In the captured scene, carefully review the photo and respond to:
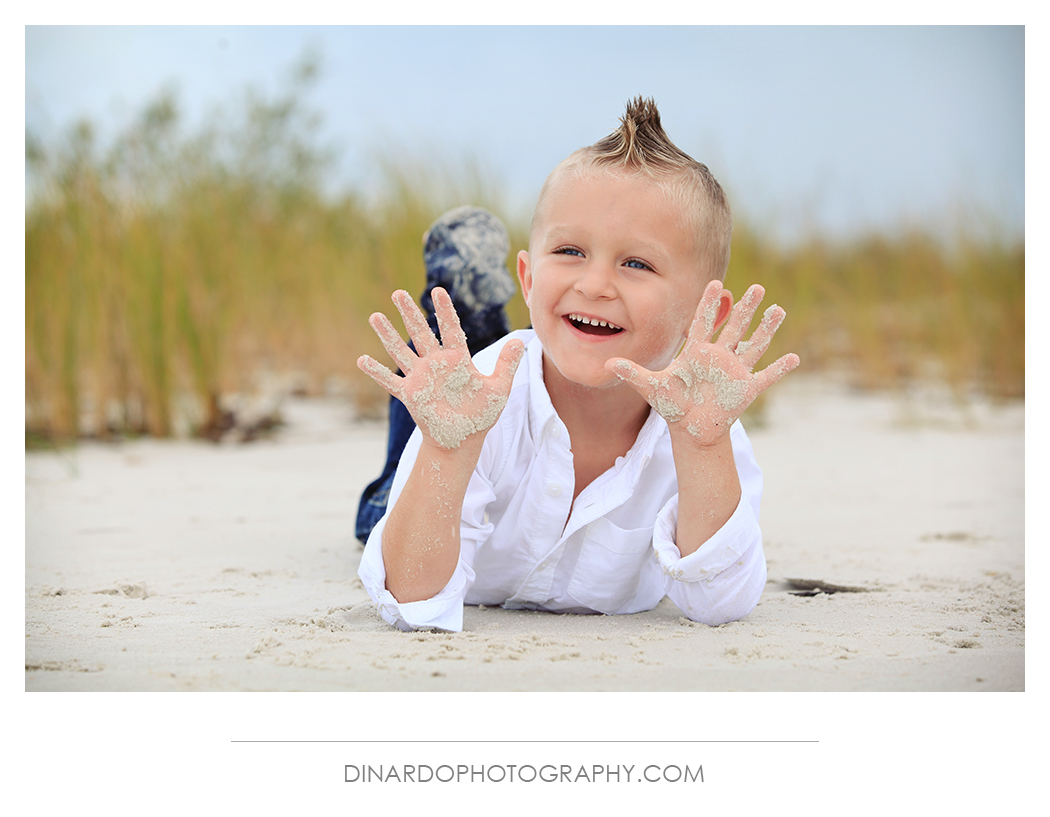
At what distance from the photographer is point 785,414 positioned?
5.29 meters

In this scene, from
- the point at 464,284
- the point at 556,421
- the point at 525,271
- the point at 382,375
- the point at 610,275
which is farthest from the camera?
the point at 464,284

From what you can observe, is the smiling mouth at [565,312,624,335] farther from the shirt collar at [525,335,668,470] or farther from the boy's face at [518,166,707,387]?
the shirt collar at [525,335,668,470]

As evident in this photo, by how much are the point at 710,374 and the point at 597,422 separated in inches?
14.6

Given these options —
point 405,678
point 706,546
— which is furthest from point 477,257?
point 405,678

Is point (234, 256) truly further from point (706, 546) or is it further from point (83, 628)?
point (706, 546)

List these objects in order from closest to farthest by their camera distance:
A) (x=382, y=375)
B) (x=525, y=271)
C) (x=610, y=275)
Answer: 1. (x=382, y=375)
2. (x=610, y=275)
3. (x=525, y=271)

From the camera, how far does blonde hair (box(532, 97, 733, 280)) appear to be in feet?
5.55

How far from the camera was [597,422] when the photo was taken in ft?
6.19

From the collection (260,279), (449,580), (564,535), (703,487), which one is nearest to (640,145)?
(703,487)

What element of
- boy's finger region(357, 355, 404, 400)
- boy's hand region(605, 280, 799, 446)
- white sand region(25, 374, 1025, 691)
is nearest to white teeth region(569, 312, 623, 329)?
boy's hand region(605, 280, 799, 446)

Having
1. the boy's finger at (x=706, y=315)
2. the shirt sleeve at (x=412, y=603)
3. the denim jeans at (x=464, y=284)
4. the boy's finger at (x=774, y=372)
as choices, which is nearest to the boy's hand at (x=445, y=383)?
the shirt sleeve at (x=412, y=603)

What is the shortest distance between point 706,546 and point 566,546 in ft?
0.98

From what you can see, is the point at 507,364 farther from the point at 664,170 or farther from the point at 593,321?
the point at 664,170

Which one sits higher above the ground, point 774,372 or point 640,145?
point 640,145
